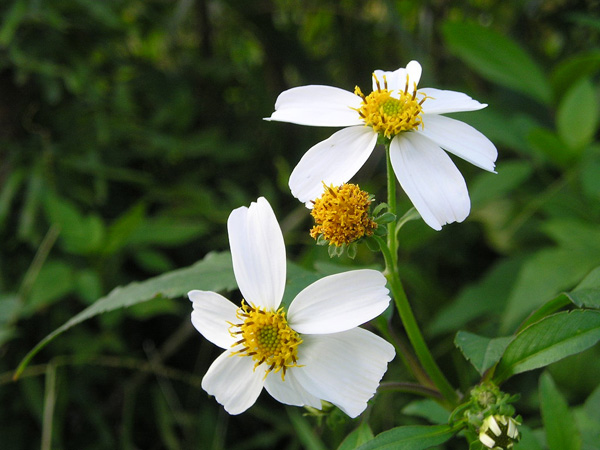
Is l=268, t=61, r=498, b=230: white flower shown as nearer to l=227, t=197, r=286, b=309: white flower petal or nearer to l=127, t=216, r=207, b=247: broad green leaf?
l=227, t=197, r=286, b=309: white flower petal

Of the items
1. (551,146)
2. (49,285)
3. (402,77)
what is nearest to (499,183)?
(551,146)

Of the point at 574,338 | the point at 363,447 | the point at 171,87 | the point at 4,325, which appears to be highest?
the point at 574,338

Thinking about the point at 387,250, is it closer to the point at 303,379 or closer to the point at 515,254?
the point at 303,379

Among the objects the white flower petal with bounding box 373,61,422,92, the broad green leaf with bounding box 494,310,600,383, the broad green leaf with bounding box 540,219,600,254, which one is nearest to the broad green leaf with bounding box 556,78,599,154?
the broad green leaf with bounding box 540,219,600,254

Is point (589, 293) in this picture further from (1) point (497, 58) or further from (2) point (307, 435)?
(1) point (497, 58)

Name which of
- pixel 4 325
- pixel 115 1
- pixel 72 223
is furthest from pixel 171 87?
pixel 4 325

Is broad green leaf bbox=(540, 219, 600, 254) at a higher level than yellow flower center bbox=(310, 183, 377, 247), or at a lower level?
lower
